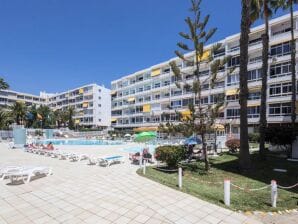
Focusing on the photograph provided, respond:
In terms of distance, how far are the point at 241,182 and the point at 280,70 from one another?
29.0 metres

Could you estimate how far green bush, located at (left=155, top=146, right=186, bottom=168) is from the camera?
13.0 m

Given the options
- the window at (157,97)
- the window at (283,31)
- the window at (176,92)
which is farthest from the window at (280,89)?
the window at (157,97)

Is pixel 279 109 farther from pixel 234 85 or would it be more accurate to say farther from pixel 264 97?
pixel 264 97

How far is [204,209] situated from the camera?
→ 717 centimetres

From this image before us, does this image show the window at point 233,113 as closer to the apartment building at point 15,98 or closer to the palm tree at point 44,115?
the palm tree at point 44,115

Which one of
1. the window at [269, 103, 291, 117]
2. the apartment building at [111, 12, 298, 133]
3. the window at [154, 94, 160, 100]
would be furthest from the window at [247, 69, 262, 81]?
the window at [154, 94, 160, 100]

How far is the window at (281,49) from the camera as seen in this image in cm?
3279

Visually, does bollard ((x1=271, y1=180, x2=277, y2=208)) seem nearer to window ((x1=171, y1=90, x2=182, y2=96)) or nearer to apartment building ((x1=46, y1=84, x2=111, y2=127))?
window ((x1=171, y1=90, x2=182, y2=96))

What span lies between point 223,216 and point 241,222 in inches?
20.9

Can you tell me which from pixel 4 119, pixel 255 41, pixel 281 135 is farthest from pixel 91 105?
pixel 281 135

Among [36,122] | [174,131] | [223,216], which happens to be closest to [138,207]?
[223,216]

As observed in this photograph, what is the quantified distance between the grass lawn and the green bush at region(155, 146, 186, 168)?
841 mm

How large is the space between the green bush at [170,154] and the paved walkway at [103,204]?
298cm

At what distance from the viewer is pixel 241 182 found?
11023 mm
